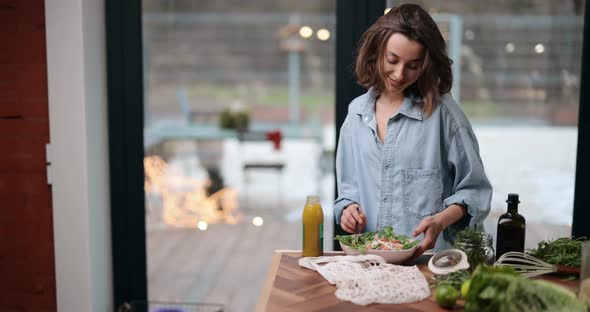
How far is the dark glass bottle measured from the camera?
1812mm

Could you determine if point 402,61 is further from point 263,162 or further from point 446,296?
point 263,162

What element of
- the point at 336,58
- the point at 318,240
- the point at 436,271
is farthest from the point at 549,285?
the point at 336,58

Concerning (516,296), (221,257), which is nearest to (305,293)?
(516,296)

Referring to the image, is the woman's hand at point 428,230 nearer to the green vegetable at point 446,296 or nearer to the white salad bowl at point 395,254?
the white salad bowl at point 395,254

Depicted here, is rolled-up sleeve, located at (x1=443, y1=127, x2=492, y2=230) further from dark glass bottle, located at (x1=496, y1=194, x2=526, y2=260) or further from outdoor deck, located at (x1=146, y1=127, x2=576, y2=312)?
outdoor deck, located at (x1=146, y1=127, x2=576, y2=312)

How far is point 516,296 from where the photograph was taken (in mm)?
1288

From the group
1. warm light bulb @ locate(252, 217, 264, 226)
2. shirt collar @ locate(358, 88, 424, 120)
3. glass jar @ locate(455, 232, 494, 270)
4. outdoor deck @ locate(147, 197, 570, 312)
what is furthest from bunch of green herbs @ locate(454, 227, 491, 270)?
warm light bulb @ locate(252, 217, 264, 226)

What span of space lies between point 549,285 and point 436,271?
40 cm

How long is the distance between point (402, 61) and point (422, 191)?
411 millimetres

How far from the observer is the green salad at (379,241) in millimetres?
1824

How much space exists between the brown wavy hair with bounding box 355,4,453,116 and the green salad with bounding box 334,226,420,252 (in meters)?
0.40

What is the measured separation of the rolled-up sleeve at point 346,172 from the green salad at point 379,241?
0.79ft

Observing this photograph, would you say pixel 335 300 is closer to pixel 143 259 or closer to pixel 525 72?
pixel 143 259

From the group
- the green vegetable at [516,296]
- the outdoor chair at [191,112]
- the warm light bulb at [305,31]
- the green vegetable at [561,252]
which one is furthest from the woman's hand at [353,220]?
the outdoor chair at [191,112]
